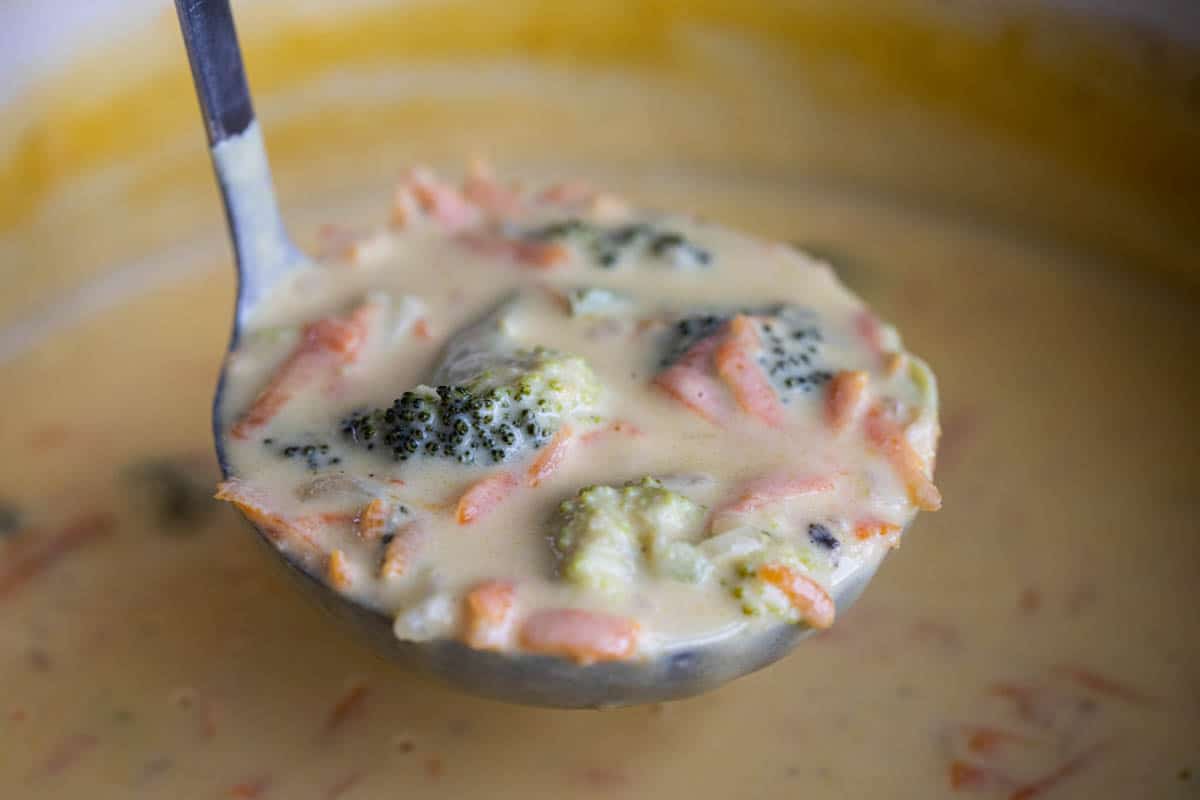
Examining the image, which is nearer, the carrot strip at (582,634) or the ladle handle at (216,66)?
the carrot strip at (582,634)

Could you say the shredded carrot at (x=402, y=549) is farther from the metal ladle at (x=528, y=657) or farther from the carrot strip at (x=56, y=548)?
the carrot strip at (x=56, y=548)

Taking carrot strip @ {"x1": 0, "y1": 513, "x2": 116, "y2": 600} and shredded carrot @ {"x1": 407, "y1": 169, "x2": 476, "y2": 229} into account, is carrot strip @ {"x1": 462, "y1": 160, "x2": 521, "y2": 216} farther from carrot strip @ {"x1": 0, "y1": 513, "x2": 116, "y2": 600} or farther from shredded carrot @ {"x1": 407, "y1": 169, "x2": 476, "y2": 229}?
carrot strip @ {"x1": 0, "y1": 513, "x2": 116, "y2": 600}

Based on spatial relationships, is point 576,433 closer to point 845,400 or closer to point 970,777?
point 845,400

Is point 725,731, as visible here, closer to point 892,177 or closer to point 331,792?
point 331,792

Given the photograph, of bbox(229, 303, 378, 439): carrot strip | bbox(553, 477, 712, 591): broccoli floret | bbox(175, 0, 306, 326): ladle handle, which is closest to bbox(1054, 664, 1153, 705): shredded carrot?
bbox(553, 477, 712, 591): broccoli floret

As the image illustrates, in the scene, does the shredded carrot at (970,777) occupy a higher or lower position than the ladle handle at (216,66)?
lower

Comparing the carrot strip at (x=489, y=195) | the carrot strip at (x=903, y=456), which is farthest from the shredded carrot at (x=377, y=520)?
the carrot strip at (x=489, y=195)

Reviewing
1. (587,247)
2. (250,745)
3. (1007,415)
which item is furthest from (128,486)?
(1007,415)
